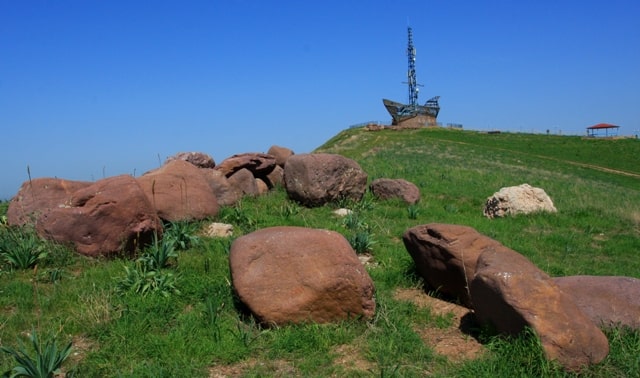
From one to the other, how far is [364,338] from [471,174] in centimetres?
1587

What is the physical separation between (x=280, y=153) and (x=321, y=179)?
3.63m

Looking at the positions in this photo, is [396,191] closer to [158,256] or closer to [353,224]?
[353,224]

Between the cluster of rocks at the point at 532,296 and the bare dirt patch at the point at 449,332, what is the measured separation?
0.22m

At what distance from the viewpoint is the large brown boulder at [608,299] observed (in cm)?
524

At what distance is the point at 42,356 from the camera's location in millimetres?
4336

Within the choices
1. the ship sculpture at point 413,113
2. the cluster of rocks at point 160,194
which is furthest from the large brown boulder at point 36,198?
the ship sculpture at point 413,113

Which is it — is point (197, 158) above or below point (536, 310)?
above

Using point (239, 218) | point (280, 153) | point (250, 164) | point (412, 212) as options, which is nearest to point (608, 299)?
Result: point (412, 212)

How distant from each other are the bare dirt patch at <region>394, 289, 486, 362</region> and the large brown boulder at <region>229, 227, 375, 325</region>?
729 millimetres

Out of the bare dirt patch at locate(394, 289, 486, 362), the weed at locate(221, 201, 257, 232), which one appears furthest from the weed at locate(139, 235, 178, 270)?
the bare dirt patch at locate(394, 289, 486, 362)

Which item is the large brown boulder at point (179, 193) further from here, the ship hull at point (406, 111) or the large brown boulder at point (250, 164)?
the ship hull at point (406, 111)

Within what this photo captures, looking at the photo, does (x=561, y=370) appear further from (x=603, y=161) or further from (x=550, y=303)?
(x=603, y=161)

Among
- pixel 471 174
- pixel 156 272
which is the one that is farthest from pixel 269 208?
pixel 471 174

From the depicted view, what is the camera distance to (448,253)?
6246 millimetres
